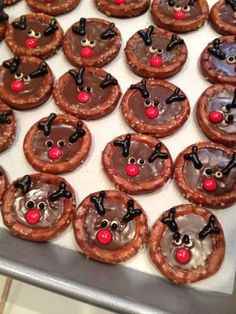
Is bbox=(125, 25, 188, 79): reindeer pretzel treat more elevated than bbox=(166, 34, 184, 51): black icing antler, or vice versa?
bbox=(166, 34, 184, 51): black icing antler

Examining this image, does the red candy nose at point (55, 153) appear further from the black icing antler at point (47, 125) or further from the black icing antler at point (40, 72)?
the black icing antler at point (40, 72)

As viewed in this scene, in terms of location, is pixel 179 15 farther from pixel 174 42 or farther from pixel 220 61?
pixel 220 61

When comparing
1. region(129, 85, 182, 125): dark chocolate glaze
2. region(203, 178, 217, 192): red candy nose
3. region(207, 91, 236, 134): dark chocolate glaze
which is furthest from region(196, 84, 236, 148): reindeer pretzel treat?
region(203, 178, 217, 192): red candy nose

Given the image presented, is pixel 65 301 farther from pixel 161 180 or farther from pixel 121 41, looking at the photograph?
pixel 121 41

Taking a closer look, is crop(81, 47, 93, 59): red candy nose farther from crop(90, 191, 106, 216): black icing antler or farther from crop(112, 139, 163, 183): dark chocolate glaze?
crop(90, 191, 106, 216): black icing antler

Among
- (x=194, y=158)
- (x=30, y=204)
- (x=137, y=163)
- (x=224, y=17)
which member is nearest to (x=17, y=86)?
(x=30, y=204)

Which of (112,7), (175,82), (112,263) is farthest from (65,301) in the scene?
(112,7)
